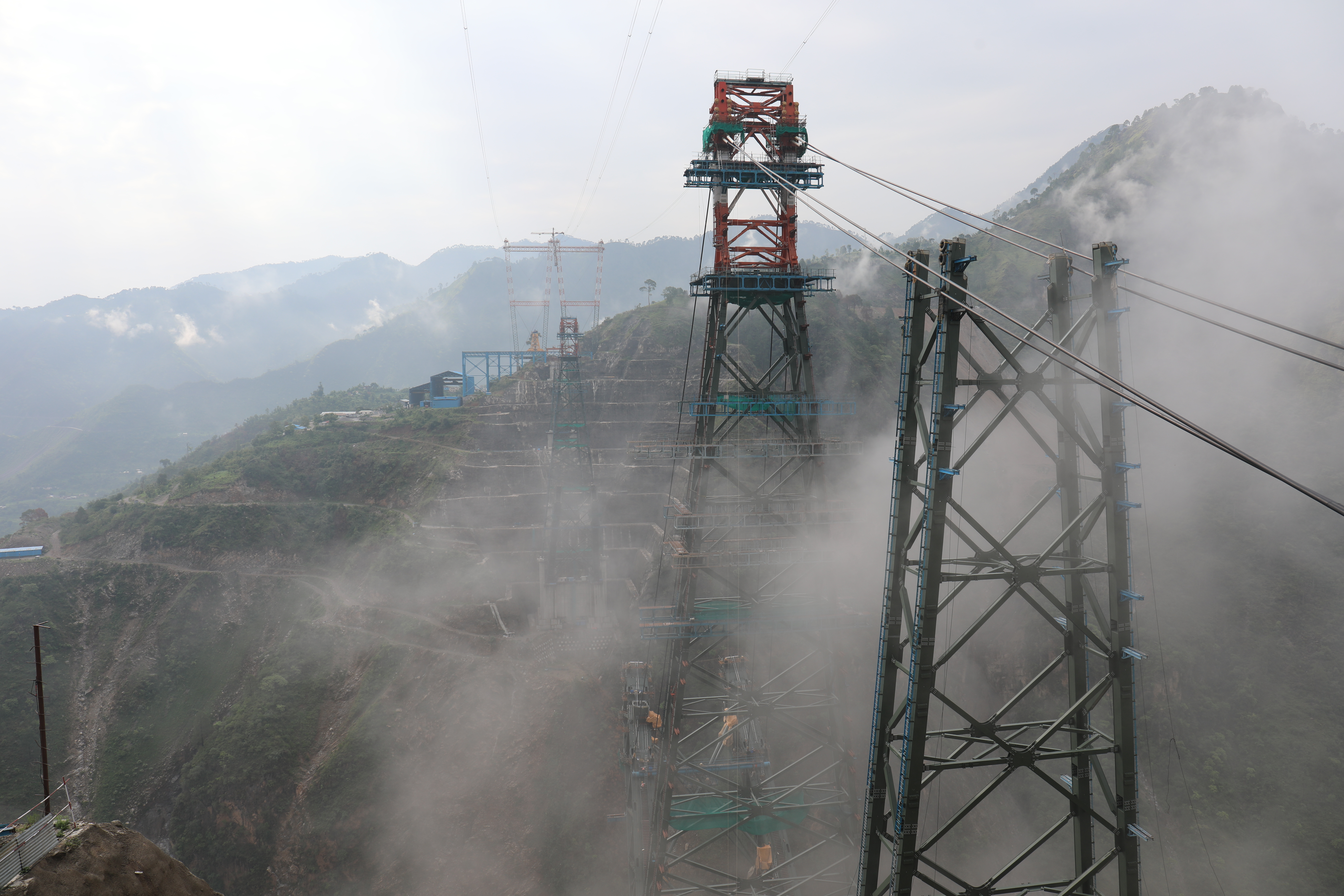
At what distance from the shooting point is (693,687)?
3209 cm

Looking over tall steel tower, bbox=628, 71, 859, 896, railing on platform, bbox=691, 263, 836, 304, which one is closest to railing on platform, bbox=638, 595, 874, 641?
tall steel tower, bbox=628, 71, 859, 896

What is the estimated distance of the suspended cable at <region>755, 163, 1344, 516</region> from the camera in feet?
22.4

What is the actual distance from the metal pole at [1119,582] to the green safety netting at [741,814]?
452 inches

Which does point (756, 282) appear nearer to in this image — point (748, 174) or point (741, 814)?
point (748, 174)

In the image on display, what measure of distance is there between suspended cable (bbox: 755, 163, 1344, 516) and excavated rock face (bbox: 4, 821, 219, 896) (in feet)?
44.8

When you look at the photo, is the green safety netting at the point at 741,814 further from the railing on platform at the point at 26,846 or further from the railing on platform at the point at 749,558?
the railing on platform at the point at 26,846

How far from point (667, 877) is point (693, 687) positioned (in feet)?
35.0

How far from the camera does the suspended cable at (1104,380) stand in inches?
268

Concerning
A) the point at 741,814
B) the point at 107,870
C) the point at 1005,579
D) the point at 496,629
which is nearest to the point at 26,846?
the point at 107,870

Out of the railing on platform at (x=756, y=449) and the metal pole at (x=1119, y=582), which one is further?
the railing on platform at (x=756, y=449)

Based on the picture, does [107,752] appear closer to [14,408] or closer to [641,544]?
[641,544]

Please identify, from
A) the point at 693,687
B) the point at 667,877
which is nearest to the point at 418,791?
the point at 693,687

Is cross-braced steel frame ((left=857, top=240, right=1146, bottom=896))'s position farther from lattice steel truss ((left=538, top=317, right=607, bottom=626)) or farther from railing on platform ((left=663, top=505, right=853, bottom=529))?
lattice steel truss ((left=538, top=317, right=607, bottom=626))

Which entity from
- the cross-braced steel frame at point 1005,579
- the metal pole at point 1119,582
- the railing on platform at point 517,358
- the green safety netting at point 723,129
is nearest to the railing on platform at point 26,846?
the cross-braced steel frame at point 1005,579
